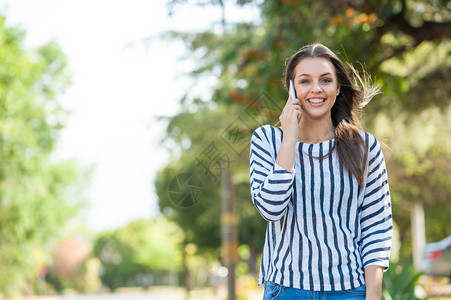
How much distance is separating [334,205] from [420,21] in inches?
266

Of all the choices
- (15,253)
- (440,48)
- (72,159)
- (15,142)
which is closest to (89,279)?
(72,159)

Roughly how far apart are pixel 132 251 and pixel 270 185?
5457 cm

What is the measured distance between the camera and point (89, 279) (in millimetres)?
49594

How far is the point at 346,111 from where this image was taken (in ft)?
8.41

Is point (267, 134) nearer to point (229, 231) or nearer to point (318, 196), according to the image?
point (318, 196)

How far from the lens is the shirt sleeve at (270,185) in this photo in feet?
7.06

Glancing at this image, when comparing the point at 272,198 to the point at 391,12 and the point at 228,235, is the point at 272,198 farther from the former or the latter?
the point at 228,235

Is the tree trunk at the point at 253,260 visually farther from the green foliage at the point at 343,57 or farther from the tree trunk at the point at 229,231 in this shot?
the tree trunk at the point at 229,231

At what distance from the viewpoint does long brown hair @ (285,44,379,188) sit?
2303 millimetres

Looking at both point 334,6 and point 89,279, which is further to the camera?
point 89,279

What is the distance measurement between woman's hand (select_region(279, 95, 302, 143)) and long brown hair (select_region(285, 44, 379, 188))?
0.58 ft

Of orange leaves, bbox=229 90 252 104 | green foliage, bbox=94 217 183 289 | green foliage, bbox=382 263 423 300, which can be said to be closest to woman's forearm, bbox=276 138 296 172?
green foliage, bbox=382 263 423 300

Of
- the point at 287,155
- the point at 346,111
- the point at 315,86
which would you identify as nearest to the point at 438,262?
the point at 346,111

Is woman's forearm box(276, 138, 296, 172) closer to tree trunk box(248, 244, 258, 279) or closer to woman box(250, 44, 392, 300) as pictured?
woman box(250, 44, 392, 300)
